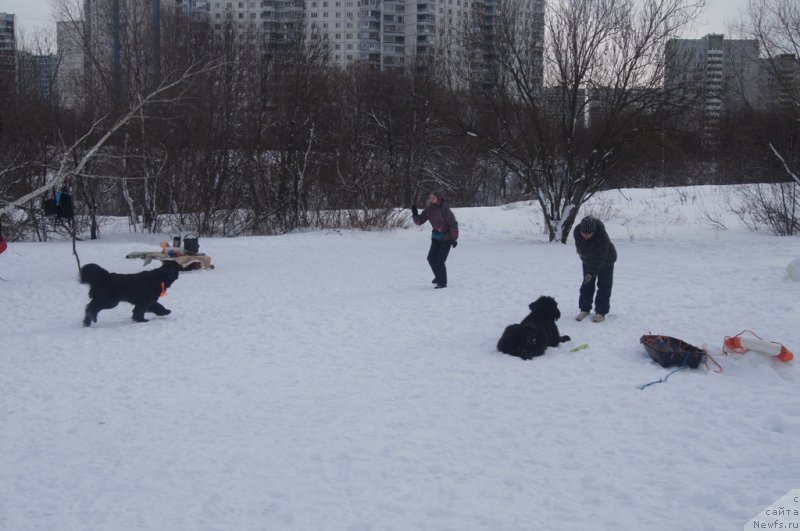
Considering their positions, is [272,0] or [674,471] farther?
[272,0]

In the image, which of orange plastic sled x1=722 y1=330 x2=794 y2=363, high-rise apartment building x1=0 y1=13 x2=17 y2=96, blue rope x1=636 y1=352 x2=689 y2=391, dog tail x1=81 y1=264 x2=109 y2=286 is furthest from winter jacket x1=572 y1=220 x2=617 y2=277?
high-rise apartment building x1=0 y1=13 x2=17 y2=96

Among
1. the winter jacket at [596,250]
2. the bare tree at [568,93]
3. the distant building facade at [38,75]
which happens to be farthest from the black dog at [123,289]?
the distant building facade at [38,75]

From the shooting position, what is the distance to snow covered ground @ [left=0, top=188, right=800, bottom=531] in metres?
4.20

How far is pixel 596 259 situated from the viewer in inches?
357

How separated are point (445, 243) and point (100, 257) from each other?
9.47 metres

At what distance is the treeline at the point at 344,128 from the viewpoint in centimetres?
1912

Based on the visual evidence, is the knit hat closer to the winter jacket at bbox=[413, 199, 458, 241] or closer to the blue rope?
the blue rope

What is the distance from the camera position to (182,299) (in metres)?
11.4

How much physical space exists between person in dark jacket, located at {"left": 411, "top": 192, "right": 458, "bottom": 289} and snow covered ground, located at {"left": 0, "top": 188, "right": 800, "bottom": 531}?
0.43m

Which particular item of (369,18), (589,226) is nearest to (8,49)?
(589,226)

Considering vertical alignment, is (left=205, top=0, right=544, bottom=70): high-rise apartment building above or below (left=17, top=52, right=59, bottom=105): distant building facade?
above

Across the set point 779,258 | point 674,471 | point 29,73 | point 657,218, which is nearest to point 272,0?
point 29,73

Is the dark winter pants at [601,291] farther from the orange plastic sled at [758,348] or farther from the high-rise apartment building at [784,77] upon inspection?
the high-rise apartment building at [784,77]

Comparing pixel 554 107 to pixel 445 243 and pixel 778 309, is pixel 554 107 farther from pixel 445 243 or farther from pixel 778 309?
pixel 778 309
